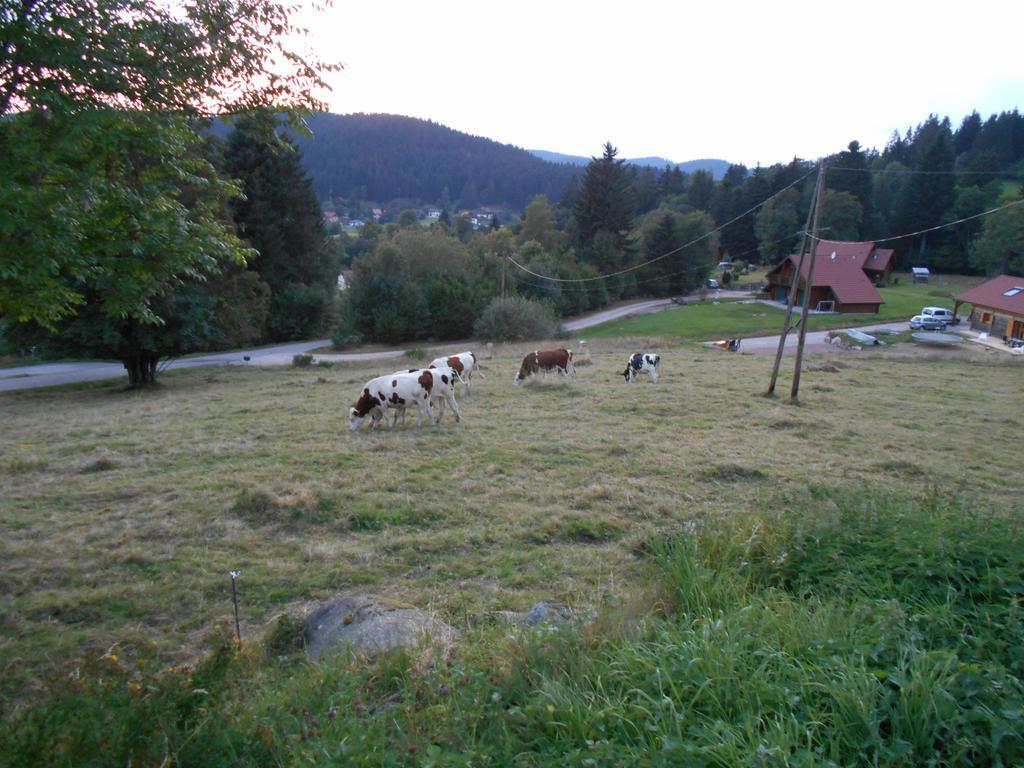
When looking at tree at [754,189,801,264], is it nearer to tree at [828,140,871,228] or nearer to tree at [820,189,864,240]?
tree at [820,189,864,240]

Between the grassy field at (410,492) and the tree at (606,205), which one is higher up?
the tree at (606,205)

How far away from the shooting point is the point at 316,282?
2084 inches

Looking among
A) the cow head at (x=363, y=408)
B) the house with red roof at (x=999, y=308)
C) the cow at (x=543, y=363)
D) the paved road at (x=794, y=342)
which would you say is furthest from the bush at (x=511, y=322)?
the house with red roof at (x=999, y=308)

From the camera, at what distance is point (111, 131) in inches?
226

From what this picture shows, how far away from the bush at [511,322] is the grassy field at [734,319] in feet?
21.9

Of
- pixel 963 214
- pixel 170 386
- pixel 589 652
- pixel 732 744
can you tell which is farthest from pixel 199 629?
pixel 963 214

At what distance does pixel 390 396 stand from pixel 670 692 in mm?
12067

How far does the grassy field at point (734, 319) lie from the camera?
4756cm

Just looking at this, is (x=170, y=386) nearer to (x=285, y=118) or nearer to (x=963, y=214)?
(x=285, y=118)

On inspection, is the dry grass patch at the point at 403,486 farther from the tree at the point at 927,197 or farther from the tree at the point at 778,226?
the tree at the point at 927,197

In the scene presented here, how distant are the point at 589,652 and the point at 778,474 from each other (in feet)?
28.0

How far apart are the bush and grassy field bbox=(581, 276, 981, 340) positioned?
6677mm

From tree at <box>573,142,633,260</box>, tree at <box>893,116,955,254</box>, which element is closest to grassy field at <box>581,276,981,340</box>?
tree at <box>573,142,633,260</box>

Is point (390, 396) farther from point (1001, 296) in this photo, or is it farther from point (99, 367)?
point (1001, 296)
